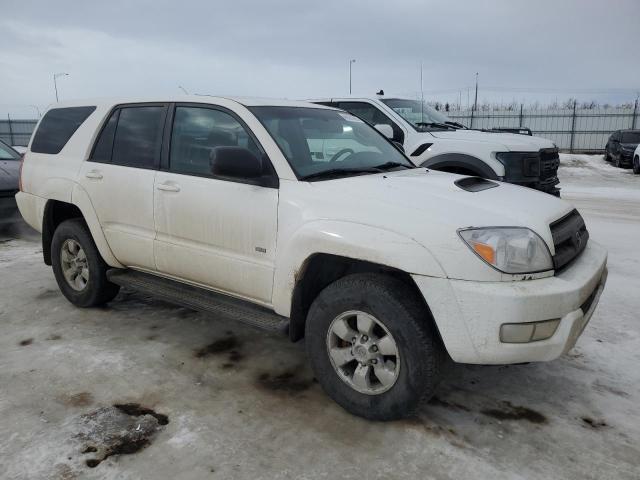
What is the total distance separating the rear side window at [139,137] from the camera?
394 centimetres

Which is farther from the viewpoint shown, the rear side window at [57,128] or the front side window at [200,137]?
the rear side window at [57,128]

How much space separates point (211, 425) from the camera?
284 centimetres

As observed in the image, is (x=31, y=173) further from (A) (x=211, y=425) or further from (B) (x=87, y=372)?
(A) (x=211, y=425)

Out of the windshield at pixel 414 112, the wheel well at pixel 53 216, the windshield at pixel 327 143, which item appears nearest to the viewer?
the windshield at pixel 327 143

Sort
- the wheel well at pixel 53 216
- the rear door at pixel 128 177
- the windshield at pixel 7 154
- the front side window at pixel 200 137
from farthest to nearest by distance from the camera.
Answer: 1. the windshield at pixel 7 154
2. the wheel well at pixel 53 216
3. the rear door at pixel 128 177
4. the front side window at pixel 200 137

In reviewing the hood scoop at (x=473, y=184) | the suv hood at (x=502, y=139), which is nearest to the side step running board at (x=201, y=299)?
the hood scoop at (x=473, y=184)

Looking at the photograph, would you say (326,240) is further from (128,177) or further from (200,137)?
(128,177)

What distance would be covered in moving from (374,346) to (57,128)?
3668 millimetres

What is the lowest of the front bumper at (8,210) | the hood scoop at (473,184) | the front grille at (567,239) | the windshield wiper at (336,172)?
the front bumper at (8,210)

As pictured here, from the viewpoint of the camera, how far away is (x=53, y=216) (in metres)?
4.78

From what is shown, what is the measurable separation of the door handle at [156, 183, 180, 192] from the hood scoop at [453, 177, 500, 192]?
75.0 inches

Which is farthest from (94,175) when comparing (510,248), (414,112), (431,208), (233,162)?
(414,112)

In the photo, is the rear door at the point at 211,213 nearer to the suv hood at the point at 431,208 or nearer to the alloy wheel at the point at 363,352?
the suv hood at the point at 431,208

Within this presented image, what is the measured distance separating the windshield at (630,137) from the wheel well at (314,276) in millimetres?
20736
